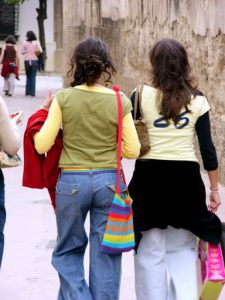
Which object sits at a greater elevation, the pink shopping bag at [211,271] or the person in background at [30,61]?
the pink shopping bag at [211,271]

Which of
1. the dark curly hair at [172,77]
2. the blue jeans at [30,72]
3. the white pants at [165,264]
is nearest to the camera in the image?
the dark curly hair at [172,77]

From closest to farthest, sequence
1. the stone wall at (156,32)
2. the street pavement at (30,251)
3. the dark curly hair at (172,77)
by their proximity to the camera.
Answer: the dark curly hair at (172,77) → the street pavement at (30,251) → the stone wall at (156,32)

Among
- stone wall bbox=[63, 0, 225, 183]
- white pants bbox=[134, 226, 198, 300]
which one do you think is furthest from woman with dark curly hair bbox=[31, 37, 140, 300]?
stone wall bbox=[63, 0, 225, 183]

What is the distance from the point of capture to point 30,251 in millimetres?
7238

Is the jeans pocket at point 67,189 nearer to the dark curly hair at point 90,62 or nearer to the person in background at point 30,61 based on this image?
the dark curly hair at point 90,62

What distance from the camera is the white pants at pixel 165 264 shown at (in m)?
5.02

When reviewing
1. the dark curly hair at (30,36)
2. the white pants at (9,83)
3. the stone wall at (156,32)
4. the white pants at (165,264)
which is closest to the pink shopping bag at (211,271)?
the white pants at (165,264)

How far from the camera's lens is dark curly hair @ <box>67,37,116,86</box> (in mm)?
4781

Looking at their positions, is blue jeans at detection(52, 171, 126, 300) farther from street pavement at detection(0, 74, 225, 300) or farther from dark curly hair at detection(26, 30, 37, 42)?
dark curly hair at detection(26, 30, 37, 42)

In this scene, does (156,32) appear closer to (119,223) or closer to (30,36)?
(119,223)

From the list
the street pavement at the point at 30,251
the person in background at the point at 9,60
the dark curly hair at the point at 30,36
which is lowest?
the person in background at the point at 9,60

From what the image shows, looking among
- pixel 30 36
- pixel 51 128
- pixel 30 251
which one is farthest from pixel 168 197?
pixel 30 36

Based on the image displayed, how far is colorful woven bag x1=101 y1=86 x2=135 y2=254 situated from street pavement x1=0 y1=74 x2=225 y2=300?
4.23ft

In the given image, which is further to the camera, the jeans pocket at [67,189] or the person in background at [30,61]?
the person in background at [30,61]
